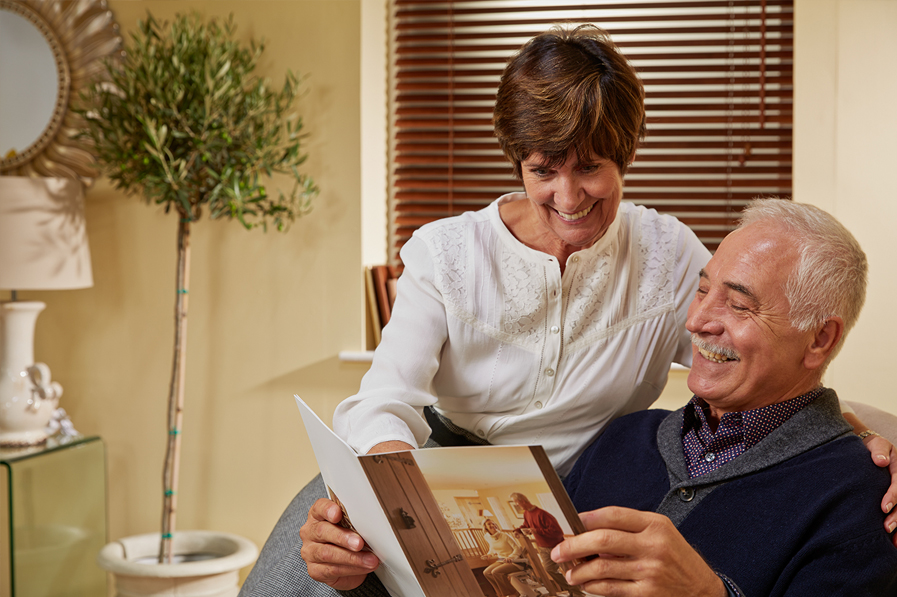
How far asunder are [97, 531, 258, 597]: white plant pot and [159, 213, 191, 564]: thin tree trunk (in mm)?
95

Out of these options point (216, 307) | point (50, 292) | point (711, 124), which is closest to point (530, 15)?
point (711, 124)

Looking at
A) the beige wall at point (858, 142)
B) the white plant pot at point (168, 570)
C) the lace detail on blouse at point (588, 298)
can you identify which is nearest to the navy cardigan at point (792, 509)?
the lace detail on blouse at point (588, 298)

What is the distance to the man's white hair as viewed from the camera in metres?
1.16

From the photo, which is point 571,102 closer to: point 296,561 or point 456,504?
point 456,504

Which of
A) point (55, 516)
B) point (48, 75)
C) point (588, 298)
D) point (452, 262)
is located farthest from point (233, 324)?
point (588, 298)

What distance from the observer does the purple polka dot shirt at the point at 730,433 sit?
3.96ft

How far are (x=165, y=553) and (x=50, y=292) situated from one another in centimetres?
103

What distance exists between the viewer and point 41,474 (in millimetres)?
2424

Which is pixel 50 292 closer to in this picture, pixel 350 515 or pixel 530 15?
pixel 530 15

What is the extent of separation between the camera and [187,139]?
7.60 feet

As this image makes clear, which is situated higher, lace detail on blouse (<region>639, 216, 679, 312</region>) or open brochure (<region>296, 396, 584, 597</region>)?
lace detail on blouse (<region>639, 216, 679, 312</region>)

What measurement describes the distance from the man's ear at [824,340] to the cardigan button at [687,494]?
0.26 meters

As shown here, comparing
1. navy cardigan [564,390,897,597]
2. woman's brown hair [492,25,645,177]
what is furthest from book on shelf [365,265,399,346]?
navy cardigan [564,390,897,597]

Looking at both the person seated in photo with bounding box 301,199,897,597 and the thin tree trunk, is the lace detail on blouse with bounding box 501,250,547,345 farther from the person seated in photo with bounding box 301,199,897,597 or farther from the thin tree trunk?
the thin tree trunk
